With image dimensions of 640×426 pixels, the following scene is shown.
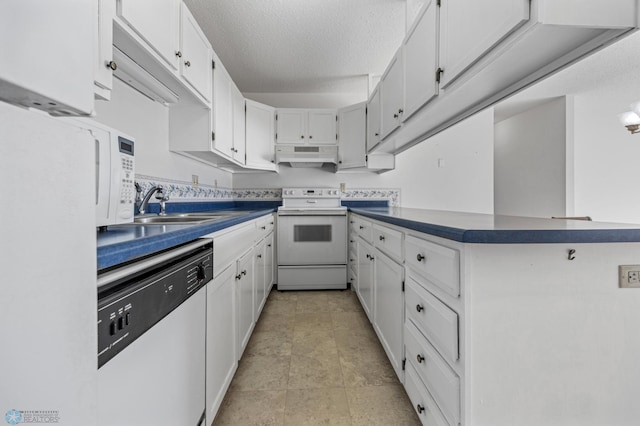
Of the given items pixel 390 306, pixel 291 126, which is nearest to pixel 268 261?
pixel 390 306

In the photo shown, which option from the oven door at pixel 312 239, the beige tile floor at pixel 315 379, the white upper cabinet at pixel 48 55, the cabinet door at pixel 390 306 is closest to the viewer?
the white upper cabinet at pixel 48 55

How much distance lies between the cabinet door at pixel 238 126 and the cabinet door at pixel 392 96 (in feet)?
4.59

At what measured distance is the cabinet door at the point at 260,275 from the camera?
2057 mm

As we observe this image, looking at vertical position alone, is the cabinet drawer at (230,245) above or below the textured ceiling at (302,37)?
below

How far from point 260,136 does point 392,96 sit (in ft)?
5.33

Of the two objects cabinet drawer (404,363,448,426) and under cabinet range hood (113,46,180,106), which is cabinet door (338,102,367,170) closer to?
under cabinet range hood (113,46,180,106)

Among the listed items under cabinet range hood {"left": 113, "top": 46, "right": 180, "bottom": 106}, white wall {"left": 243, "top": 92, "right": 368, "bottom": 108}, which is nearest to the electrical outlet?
under cabinet range hood {"left": 113, "top": 46, "right": 180, "bottom": 106}

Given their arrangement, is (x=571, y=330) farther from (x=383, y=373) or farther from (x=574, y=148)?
(x=574, y=148)

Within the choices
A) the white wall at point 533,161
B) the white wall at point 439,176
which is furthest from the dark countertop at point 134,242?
the white wall at point 533,161

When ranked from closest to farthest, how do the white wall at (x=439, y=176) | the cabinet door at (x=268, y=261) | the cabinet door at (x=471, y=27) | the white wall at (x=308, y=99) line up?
1. the cabinet door at (x=471, y=27)
2. the cabinet door at (x=268, y=261)
3. the white wall at (x=439, y=176)
4. the white wall at (x=308, y=99)

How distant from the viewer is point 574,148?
435 centimetres

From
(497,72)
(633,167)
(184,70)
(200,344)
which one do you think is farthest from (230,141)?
(633,167)

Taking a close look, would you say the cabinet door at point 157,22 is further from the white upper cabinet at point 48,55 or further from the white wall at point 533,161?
the white wall at point 533,161

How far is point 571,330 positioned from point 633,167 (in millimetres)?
5708
